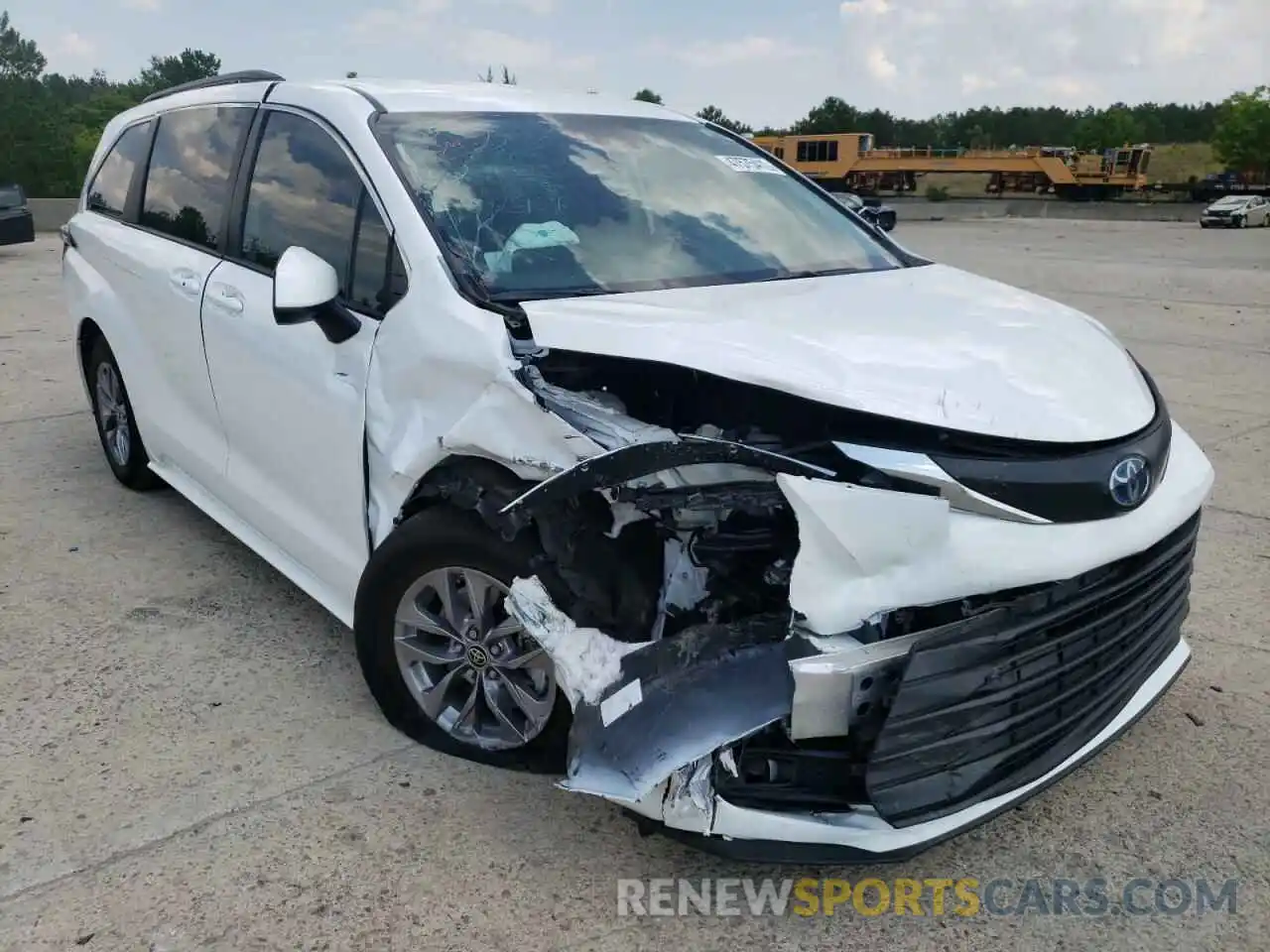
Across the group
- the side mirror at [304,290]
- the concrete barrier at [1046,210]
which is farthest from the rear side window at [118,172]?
the concrete barrier at [1046,210]

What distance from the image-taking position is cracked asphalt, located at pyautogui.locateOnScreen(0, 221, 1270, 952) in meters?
2.37

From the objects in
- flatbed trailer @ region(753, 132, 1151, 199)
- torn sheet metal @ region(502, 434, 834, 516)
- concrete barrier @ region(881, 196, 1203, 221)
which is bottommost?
concrete barrier @ region(881, 196, 1203, 221)

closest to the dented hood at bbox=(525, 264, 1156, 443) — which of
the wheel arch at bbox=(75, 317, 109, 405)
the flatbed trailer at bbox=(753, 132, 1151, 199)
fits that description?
the wheel arch at bbox=(75, 317, 109, 405)

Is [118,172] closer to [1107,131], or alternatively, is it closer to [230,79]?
[230,79]

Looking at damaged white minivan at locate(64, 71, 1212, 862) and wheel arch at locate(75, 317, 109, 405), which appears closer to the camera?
damaged white minivan at locate(64, 71, 1212, 862)

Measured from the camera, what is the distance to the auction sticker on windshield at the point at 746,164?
3.82 metres

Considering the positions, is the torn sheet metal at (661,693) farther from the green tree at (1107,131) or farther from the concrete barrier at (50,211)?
the green tree at (1107,131)

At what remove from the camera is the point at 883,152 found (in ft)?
173

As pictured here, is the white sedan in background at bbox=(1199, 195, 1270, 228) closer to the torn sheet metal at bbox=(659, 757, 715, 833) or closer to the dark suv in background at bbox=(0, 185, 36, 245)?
the dark suv in background at bbox=(0, 185, 36, 245)

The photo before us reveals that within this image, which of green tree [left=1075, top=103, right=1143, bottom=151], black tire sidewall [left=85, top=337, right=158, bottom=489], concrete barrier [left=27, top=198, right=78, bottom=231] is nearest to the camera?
black tire sidewall [left=85, top=337, right=158, bottom=489]

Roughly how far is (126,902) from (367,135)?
213 centimetres

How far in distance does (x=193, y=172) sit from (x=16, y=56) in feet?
255

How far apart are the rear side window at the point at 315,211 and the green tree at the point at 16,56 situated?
239 feet

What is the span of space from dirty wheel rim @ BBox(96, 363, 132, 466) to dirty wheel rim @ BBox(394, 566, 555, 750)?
108 inches
